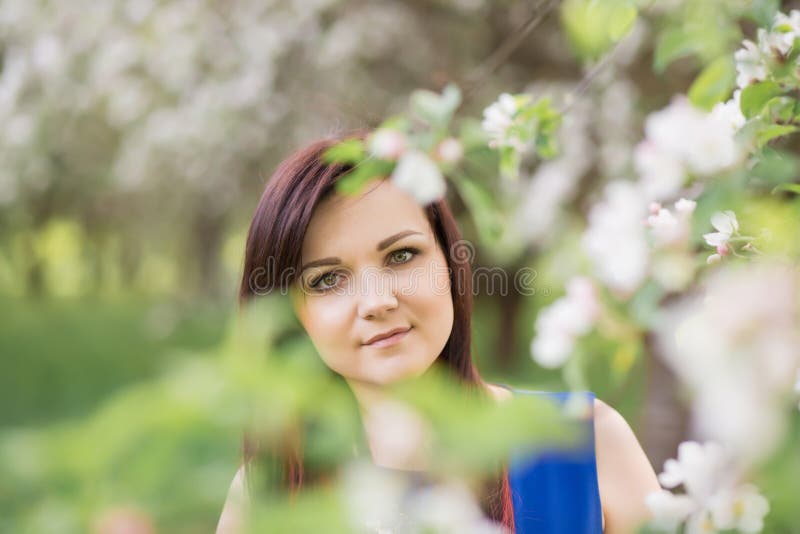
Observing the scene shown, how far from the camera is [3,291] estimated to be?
1817 cm

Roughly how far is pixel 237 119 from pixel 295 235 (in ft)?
12.4

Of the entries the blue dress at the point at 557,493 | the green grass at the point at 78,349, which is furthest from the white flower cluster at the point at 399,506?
the green grass at the point at 78,349

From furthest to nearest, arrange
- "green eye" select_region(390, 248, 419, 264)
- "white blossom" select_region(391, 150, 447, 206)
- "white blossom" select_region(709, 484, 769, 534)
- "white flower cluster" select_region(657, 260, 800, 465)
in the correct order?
1. "green eye" select_region(390, 248, 419, 264)
2. "white blossom" select_region(391, 150, 447, 206)
3. "white blossom" select_region(709, 484, 769, 534)
4. "white flower cluster" select_region(657, 260, 800, 465)

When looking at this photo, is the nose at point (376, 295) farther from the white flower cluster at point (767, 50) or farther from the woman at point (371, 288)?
the white flower cluster at point (767, 50)

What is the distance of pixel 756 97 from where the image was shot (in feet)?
3.16

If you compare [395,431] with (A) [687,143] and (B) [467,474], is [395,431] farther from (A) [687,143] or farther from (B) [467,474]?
(A) [687,143]

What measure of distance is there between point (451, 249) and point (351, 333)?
0.40 meters

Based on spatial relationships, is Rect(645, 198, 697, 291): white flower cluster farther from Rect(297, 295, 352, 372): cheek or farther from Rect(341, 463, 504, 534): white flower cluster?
Rect(297, 295, 352, 372): cheek

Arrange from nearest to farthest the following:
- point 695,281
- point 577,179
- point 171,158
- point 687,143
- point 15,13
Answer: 1. point 687,143
2. point 695,281
3. point 15,13
4. point 577,179
5. point 171,158

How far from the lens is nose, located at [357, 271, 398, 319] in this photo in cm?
141

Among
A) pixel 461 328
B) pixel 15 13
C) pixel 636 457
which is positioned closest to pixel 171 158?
pixel 15 13

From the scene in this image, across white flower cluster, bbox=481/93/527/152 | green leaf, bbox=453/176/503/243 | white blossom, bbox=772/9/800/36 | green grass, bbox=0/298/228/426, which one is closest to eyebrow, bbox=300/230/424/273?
white flower cluster, bbox=481/93/527/152

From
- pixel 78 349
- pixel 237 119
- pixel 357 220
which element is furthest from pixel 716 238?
pixel 78 349

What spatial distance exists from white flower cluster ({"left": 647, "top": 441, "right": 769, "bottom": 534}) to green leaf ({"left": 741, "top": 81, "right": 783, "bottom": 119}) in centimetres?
41
